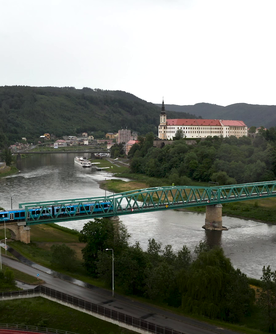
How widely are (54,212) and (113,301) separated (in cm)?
1649

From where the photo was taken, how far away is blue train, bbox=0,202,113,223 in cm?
3559

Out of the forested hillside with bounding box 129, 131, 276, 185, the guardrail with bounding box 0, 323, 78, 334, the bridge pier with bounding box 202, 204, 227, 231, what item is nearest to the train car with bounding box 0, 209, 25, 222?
the guardrail with bounding box 0, 323, 78, 334

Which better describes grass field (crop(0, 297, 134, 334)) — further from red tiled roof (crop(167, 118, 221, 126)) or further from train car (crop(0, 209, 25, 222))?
red tiled roof (crop(167, 118, 221, 126))

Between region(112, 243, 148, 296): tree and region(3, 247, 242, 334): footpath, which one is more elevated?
region(112, 243, 148, 296): tree

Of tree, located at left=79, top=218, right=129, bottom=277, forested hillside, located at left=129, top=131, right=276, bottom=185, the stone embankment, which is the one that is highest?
forested hillside, located at left=129, top=131, right=276, bottom=185

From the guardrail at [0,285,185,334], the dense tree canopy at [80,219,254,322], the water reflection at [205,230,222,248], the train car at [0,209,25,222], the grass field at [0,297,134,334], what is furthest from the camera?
the water reflection at [205,230,222,248]

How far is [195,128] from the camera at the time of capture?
112312mm

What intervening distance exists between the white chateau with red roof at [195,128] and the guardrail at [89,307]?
294 feet

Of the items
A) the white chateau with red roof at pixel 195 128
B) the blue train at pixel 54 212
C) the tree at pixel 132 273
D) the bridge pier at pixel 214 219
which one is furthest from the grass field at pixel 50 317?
the white chateau with red roof at pixel 195 128

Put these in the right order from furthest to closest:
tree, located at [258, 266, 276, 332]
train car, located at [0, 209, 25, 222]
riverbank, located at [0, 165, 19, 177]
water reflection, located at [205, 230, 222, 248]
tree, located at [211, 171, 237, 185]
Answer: riverbank, located at [0, 165, 19, 177] → tree, located at [211, 171, 237, 185] → water reflection, located at [205, 230, 222, 248] → train car, located at [0, 209, 25, 222] → tree, located at [258, 266, 276, 332]

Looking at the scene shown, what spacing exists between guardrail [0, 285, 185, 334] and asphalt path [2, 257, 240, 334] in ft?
2.92

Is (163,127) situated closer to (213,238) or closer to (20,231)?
(213,238)

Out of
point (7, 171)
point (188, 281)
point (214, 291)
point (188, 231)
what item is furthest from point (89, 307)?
point (7, 171)

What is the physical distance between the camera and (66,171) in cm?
10000
